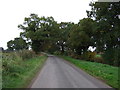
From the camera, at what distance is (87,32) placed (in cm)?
5188

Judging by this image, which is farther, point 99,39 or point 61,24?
point 61,24

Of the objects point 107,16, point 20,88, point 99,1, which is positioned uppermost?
point 99,1

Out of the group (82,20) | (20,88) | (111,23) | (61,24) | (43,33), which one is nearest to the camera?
(20,88)

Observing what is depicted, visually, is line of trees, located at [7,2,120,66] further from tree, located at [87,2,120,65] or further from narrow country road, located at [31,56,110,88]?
narrow country road, located at [31,56,110,88]

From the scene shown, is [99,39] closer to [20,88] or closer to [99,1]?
[99,1]

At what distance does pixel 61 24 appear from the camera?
8606 centimetres

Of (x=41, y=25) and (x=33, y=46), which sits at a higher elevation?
(x=41, y=25)

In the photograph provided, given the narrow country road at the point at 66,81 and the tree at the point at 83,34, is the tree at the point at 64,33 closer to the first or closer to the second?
the tree at the point at 83,34

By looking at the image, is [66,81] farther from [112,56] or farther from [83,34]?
[83,34]

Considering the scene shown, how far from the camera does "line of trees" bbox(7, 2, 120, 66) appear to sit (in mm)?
35625

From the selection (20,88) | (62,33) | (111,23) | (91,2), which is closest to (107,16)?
(111,23)

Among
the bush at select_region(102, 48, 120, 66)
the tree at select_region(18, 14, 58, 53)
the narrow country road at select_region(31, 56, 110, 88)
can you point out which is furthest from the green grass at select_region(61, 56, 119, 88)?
the tree at select_region(18, 14, 58, 53)

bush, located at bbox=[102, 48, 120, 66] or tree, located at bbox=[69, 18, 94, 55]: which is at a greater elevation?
tree, located at bbox=[69, 18, 94, 55]

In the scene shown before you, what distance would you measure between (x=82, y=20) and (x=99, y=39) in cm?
1308
